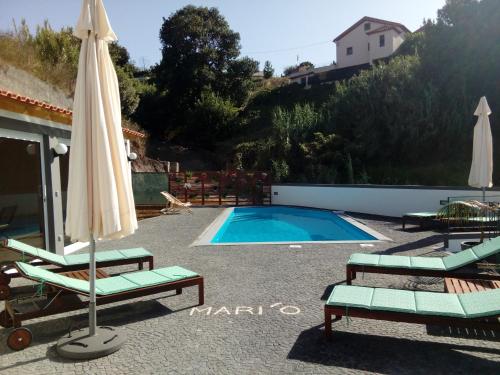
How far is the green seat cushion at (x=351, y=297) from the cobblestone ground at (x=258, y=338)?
0.43 meters

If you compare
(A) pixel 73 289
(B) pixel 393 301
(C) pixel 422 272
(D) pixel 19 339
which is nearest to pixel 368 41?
(C) pixel 422 272

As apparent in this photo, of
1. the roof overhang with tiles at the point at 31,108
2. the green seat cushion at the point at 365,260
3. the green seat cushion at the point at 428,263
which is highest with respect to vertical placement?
the roof overhang with tiles at the point at 31,108

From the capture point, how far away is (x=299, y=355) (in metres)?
3.96

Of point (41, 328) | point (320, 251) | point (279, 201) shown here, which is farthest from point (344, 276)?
point (279, 201)

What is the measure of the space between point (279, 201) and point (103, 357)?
1567cm

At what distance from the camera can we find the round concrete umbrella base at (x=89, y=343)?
12.9ft

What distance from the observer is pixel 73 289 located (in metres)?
4.50

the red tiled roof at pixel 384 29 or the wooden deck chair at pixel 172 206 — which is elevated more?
the red tiled roof at pixel 384 29

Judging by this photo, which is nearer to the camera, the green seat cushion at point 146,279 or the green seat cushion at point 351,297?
the green seat cushion at point 351,297

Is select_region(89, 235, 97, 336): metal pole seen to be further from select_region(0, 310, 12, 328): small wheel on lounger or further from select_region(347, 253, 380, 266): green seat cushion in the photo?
select_region(347, 253, 380, 266): green seat cushion

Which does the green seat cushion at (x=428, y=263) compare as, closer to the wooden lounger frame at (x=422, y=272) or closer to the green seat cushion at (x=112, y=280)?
the wooden lounger frame at (x=422, y=272)

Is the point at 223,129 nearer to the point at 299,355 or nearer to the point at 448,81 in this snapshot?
the point at 448,81

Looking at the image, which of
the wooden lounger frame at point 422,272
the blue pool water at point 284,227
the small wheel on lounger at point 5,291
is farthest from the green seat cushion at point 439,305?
the blue pool water at point 284,227

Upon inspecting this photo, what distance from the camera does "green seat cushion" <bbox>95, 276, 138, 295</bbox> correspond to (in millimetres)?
4782
